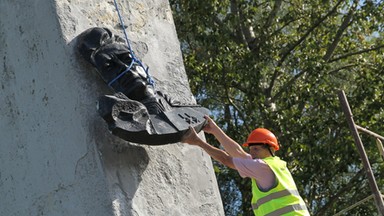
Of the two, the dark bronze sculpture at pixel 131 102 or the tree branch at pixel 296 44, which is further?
the tree branch at pixel 296 44

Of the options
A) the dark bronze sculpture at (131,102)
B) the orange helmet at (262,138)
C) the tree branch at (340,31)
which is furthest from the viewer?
the tree branch at (340,31)

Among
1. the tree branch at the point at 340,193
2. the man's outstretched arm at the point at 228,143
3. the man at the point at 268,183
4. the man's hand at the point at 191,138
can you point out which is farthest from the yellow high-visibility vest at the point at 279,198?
the tree branch at the point at 340,193

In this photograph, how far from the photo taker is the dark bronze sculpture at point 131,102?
3.86 m

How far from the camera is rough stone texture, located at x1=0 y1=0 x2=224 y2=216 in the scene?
3.94m

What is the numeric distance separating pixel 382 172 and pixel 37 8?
39.6 ft

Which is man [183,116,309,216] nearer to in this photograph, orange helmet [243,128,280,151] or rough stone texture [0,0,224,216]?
orange helmet [243,128,280,151]

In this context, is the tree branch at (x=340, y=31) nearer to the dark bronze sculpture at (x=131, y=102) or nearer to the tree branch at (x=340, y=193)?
the tree branch at (x=340, y=193)

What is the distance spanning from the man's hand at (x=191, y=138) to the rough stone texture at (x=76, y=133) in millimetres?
110

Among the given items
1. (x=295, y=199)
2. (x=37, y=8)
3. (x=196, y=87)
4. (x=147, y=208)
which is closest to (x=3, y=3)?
(x=37, y=8)

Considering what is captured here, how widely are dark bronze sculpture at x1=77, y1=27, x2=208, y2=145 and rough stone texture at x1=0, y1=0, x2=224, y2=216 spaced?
0.08 metres

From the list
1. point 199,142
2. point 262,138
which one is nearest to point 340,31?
point 262,138

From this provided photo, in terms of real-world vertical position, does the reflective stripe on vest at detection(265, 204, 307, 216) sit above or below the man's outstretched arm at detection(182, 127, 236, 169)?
below

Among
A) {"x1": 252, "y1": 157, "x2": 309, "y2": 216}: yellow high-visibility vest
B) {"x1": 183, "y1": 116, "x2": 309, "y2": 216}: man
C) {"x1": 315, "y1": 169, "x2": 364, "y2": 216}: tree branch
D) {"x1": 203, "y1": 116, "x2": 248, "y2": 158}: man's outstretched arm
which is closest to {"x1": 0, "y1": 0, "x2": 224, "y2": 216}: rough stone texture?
{"x1": 203, "y1": 116, "x2": 248, "y2": 158}: man's outstretched arm

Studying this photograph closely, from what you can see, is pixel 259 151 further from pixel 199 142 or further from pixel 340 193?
pixel 340 193
